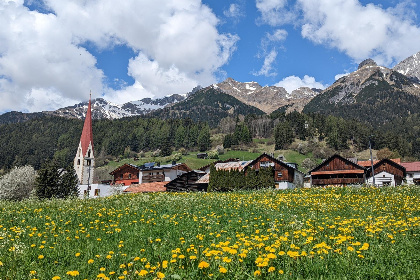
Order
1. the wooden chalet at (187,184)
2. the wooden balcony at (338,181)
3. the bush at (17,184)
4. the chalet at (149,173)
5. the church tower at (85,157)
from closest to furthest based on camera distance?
the wooden balcony at (338,181) < the bush at (17,184) < the wooden chalet at (187,184) < the church tower at (85,157) < the chalet at (149,173)

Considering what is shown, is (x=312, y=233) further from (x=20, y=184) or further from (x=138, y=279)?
(x=20, y=184)

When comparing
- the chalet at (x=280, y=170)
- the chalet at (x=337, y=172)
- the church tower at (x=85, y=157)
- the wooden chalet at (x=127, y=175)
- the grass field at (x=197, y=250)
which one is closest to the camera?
the grass field at (x=197, y=250)

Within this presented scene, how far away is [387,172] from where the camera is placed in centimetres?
6944

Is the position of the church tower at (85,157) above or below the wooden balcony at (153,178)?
above

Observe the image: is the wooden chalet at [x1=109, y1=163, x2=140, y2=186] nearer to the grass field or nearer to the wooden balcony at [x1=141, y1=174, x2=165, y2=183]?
the wooden balcony at [x1=141, y1=174, x2=165, y2=183]

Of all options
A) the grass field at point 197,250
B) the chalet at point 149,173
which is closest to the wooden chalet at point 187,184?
the chalet at point 149,173

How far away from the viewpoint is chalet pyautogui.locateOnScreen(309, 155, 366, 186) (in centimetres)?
6365

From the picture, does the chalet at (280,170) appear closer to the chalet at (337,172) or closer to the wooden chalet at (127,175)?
the chalet at (337,172)

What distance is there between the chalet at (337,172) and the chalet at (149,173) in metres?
34.5

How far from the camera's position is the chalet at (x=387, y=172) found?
224ft

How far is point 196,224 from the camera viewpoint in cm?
1135

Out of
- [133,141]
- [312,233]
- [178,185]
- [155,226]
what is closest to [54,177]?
[178,185]

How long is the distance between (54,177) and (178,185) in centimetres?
2389

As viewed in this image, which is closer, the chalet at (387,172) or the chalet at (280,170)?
the chalet at (280,170)
